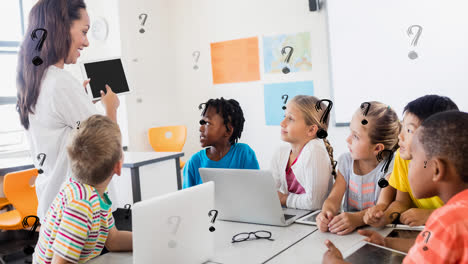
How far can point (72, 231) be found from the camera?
3.86 ft

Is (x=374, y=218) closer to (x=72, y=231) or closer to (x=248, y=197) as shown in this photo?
(x=248, y=197)

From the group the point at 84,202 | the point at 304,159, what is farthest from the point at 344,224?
the point at 84,202

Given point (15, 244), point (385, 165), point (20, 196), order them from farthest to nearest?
point (15, 244)
point (20, 196)
point (385, 165)

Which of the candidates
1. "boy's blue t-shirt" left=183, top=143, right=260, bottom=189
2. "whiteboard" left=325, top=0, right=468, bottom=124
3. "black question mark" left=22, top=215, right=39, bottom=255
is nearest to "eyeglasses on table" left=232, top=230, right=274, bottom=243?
"boy's blue t-shirt" left=183, top=143, right=260, bottom=189

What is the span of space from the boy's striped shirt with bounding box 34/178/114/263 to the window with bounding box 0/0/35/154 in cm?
318

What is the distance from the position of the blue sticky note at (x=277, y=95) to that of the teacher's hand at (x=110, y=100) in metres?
2.45

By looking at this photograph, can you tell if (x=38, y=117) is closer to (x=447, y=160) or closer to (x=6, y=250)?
(x=447, y=160)

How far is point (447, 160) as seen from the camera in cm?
99

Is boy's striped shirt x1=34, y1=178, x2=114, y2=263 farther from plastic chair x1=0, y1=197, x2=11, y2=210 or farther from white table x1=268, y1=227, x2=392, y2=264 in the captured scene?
plastic chair x1=0, y1=197, x2=11, y2=210

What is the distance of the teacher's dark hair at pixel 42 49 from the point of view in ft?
5.33

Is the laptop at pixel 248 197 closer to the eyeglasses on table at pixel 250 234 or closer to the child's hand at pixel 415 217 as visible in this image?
the eyeglasses on table at pixel 250 234

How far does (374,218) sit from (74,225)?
1.03m

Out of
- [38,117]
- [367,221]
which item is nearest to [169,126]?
[38,117]

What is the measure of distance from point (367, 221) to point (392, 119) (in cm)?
61
